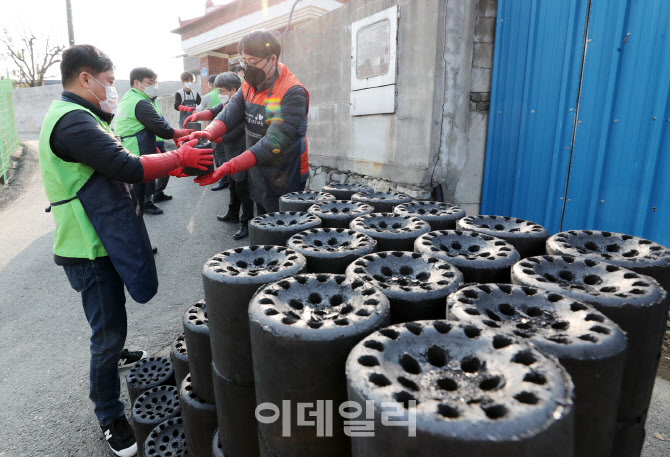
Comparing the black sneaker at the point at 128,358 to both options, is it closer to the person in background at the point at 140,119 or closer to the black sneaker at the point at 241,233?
the person in background at the point at 140,119

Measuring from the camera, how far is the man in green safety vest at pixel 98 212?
2283 mm

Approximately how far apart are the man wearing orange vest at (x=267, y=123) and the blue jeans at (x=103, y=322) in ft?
4.48

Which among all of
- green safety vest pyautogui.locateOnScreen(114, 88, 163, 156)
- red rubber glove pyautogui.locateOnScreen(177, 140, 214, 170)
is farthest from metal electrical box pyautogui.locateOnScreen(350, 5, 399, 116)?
green safety vest pyautogui.locateOnScreen(114, 88, 163, 156)

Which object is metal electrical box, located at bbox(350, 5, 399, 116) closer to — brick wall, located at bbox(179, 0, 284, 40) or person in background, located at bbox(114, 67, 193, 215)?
person in background, located at bbox(114, 67, 193, 215)

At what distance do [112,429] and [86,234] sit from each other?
4.13 feet

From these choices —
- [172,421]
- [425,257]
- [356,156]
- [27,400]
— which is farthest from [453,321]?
[356,156]

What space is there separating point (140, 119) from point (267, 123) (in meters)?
2.13

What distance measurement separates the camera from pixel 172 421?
245cm

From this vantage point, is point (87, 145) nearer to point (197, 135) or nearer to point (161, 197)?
point (197, 135)

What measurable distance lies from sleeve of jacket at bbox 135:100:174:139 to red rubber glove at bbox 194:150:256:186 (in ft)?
6.26

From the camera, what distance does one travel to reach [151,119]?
525 centimetres

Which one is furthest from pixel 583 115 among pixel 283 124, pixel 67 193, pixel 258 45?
pixel 67 193

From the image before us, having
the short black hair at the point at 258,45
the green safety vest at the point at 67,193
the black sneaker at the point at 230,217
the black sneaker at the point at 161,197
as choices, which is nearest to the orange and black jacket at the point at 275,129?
the short black hair at the point at 258,45

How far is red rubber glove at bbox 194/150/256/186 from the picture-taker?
11.7 ft
